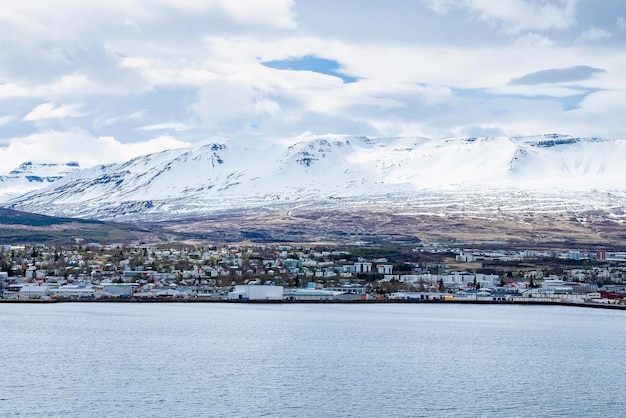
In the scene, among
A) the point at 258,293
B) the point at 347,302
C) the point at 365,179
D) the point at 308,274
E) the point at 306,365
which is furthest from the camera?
the point at 365,179

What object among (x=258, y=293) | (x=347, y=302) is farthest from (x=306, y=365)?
(x=258, y=293)

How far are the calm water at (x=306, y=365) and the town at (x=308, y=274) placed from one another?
42.9 feet

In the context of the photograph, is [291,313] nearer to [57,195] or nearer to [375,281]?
[375,281]

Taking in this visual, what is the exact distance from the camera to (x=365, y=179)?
170 meters

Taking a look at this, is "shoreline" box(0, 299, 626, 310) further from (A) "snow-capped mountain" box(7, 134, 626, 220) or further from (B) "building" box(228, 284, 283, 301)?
(A) "snow-capped mountain" box(7, 134, 626, 220)

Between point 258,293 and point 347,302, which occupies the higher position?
point 258,293

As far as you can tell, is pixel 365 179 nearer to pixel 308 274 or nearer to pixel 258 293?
pixel 308 274

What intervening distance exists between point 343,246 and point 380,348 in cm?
5961

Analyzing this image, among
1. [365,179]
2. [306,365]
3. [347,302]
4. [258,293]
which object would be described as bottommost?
[306,365]

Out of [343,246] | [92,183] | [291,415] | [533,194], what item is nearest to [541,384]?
[291,415]

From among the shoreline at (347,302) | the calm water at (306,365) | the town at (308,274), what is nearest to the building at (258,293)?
the town at (308,274)

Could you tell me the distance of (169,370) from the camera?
28781 millimetres

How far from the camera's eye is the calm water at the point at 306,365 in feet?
78.2

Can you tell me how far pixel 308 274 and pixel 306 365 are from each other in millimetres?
42531
